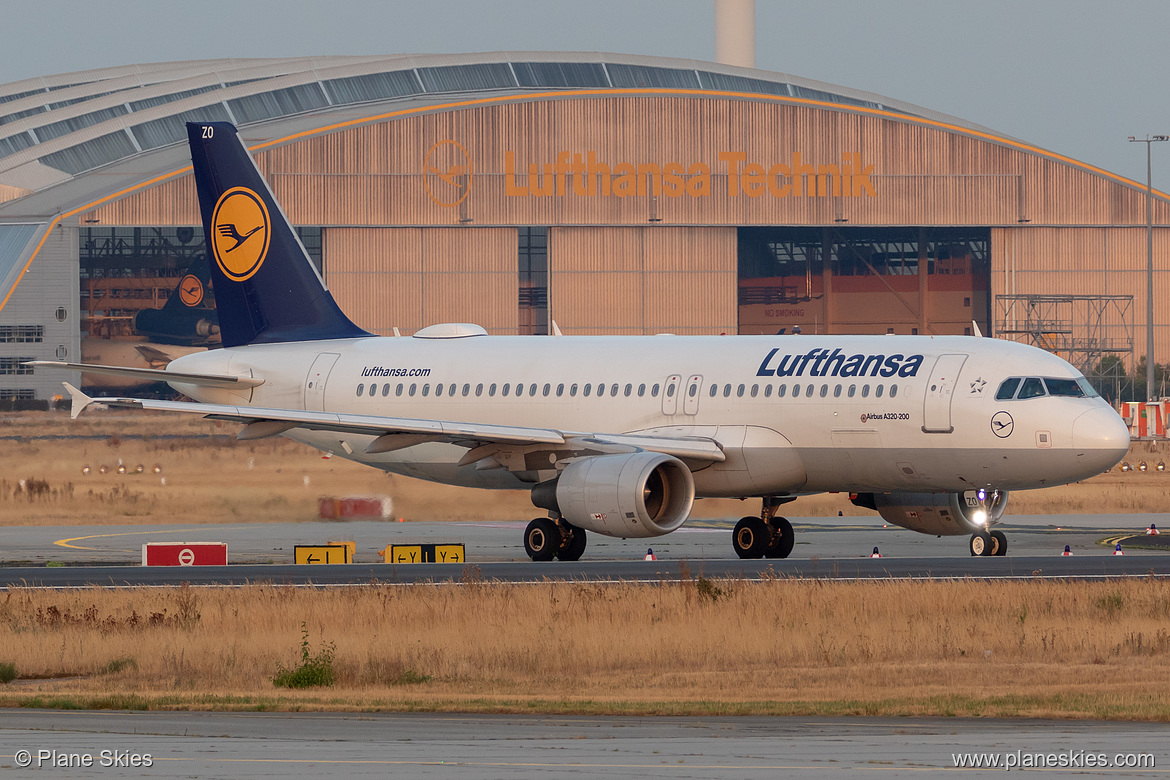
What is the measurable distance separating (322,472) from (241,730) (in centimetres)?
3524

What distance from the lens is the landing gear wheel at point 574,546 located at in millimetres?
35812

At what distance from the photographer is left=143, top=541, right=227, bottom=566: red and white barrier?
3644 centimetres

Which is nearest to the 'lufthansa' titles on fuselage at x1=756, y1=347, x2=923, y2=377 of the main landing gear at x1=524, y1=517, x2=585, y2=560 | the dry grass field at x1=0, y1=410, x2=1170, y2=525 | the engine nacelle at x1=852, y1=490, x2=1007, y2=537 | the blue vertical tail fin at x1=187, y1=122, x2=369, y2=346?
the engine nacelle at x1=852, y1=490, x2=1007, y2=537

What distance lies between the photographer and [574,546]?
35938 mm

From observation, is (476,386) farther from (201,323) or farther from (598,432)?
(201,323)

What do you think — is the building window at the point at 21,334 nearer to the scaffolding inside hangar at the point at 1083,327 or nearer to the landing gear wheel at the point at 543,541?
the scaffolding inside hangar at the point at 1083,327

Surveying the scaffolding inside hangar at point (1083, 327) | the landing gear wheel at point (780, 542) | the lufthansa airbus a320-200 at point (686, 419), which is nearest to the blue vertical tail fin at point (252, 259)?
the lufthansa airbus a320-200 at point (686, 419)

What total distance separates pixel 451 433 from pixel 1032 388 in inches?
454

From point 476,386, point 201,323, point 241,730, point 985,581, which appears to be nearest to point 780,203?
point 201,323

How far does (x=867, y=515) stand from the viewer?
51.3m

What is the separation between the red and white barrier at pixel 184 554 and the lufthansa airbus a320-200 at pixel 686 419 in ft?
8.26

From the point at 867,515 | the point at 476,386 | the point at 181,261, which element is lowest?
the point at 867,515

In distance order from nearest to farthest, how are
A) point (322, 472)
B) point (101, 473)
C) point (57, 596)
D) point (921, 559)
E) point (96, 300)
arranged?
point (57, 596) → point (921, 559) → point (322, 472) → point (101, 473) → point (96, 300)

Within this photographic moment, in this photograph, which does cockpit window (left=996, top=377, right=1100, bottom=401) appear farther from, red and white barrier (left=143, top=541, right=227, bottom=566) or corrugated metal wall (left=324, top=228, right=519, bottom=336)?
corrugated metal wall (left=324, top=228, right=519, bottom=336)
